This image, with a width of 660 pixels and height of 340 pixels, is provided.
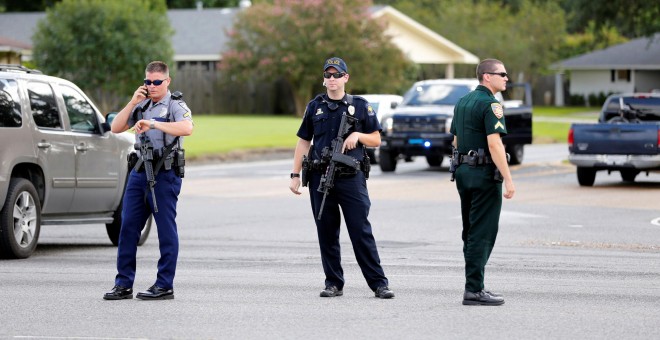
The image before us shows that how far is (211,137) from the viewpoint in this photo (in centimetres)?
4159

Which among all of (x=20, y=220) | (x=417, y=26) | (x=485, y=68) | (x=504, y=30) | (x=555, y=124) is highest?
(x=417, y=26)

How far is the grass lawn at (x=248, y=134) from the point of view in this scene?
36.2 metres

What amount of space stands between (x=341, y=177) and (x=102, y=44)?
159 feet

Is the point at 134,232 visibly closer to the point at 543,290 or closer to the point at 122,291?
the point at 122,291

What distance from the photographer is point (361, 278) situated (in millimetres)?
11766

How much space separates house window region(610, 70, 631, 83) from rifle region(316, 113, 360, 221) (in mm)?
69141

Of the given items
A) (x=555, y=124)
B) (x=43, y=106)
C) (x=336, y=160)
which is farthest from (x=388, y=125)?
(x=555, y=124)

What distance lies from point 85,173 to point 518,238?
5.07m

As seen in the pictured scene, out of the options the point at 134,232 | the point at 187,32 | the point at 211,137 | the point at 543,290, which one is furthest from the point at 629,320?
the point at 187,32

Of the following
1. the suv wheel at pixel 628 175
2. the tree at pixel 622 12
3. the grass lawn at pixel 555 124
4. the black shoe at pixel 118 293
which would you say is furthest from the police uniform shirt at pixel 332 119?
the tree at pixel 622 12

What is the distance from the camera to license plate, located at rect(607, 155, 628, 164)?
23.8 metres

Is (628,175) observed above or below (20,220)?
below

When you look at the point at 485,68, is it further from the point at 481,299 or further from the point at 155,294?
the point at 155,294

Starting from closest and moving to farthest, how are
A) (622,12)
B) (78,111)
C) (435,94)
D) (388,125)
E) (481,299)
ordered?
(481,299), (78,111), (388,125), (435,94), (622,12)
